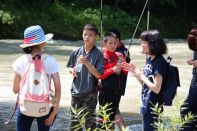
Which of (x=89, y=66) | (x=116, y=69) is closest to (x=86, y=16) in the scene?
(x=116, y=69)

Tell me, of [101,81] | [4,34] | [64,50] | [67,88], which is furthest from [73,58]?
[4,34]

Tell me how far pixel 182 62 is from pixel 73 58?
13270 mm

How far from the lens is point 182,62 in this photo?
18.6 metres

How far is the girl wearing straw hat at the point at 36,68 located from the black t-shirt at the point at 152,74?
3.08 feet

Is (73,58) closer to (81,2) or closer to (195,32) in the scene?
(195,32)

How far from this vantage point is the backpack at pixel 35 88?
453cm

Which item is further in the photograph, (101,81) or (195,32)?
(101,81)

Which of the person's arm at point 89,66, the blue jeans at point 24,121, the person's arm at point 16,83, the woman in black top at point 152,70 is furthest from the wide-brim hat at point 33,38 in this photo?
the woman in black top at point 152,70

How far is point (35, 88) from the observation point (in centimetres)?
454

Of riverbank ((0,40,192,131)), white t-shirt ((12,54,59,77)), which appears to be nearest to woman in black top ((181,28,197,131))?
riverbank ((0,40,192,131))

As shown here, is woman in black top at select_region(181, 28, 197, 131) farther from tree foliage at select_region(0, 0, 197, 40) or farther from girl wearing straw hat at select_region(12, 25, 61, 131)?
tree foliage at select_region(0, 0, 197, 40)

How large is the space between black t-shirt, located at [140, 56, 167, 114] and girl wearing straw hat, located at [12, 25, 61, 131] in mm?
938

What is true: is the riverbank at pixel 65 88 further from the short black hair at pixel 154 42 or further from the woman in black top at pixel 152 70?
the short black hair at pixel 154 42

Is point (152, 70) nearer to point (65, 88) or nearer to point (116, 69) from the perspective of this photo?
point (116, 69)
